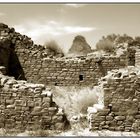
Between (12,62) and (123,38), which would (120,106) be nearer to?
(12,62)

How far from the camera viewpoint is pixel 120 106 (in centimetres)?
981

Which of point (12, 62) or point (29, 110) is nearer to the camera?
point (29, 110)

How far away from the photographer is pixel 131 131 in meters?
9.76

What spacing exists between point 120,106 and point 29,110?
2167mm

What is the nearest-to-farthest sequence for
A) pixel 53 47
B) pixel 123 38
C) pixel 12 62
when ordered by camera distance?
pixel 12 62, pixel 53 47, pixel 123 38

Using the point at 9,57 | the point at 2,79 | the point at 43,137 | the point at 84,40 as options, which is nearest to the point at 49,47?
the point at 9,57

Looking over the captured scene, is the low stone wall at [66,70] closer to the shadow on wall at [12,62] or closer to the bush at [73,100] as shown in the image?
the shadow on wall at [12,62]

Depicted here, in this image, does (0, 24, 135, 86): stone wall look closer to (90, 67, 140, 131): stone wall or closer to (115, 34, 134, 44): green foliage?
(90, 67, 140, 131): stone wall

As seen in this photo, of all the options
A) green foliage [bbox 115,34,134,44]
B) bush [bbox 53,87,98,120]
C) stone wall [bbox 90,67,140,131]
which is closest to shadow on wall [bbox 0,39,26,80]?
bush [bbox 53,87,98,120]

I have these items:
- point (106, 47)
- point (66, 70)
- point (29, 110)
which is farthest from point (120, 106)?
point (106, 47)

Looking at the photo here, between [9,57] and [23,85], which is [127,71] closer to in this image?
[23,85]

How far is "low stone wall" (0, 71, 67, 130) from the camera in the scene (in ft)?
32.4

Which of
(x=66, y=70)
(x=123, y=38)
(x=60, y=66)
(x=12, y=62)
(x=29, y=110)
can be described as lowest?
(x=29, y=110)

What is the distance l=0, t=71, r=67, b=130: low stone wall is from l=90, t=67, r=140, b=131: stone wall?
94 centimetres
